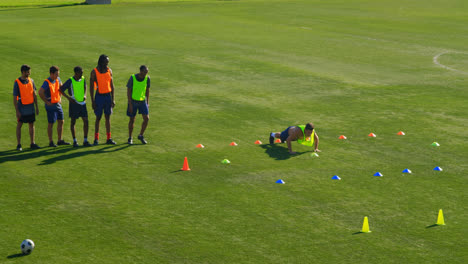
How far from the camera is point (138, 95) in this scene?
16688 mm

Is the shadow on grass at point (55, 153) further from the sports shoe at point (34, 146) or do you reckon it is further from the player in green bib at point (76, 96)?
the player in green bib at point (76, 96)

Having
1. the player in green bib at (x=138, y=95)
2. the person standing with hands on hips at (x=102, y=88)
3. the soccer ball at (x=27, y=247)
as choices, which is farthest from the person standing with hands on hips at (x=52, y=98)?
the soccer ball at (x=27, y=247)

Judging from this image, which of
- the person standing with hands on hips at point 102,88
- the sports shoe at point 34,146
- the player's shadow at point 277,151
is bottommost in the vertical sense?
the sports shoe at point 34,146

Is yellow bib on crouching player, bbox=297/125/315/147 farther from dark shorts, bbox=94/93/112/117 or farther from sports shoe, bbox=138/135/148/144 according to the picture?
dark shorts, bbox=94/93/112/117

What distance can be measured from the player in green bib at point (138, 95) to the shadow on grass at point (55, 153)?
56cm

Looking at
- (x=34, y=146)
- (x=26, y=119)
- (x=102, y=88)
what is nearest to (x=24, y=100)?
(x=26, y=119)

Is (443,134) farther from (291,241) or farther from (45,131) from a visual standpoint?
(45,131)

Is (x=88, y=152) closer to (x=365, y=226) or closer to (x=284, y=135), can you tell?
(x=284, y=135)

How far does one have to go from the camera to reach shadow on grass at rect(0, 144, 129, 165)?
605 inches

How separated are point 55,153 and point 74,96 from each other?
1.49 metres

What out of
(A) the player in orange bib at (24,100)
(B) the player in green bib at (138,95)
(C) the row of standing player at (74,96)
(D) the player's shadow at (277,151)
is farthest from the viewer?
(B) the player in green bib at (138,95)

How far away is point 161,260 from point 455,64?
80.1 feet

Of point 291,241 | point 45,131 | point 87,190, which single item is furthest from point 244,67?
point 291,241

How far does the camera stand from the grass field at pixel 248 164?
1100 centimetres
